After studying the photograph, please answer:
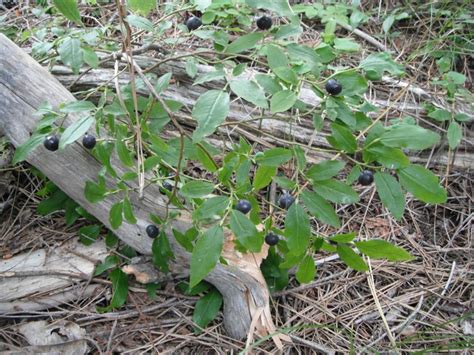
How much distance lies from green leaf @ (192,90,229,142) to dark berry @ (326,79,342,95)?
33 centimetres

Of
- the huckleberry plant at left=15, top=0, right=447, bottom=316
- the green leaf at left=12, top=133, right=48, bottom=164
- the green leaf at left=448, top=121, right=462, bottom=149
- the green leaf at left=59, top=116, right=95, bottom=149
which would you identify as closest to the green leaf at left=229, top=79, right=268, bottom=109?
the huckleberry plant at left=15, top=0, right=447, bottom=316

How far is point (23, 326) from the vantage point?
161cm

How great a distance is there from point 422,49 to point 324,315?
1534 millimetres

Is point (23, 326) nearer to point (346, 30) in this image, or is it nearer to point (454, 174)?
point (454, 174)

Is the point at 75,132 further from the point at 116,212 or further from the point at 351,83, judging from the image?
the point at 351,83

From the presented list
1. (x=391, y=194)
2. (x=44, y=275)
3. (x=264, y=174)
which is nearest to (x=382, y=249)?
(x=391, y=194)

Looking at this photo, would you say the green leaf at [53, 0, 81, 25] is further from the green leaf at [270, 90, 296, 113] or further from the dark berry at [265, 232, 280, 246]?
the dark berry at [265, 232, 280, 246]

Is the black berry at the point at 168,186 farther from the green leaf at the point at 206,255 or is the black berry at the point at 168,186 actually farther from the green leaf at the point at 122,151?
the green leaf at the point at 206,255

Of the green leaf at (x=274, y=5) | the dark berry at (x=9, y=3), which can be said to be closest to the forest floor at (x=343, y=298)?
the green leaf at (x=274, y=5)

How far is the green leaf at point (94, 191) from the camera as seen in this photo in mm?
1523

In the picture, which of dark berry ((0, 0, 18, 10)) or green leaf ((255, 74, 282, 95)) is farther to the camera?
dark berry ((0, 0, 18, 10))

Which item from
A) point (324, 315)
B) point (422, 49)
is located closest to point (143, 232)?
point (324, 315)

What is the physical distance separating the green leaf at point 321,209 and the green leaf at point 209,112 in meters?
0.31

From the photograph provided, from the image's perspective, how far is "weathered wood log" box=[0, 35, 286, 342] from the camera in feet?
5.23
